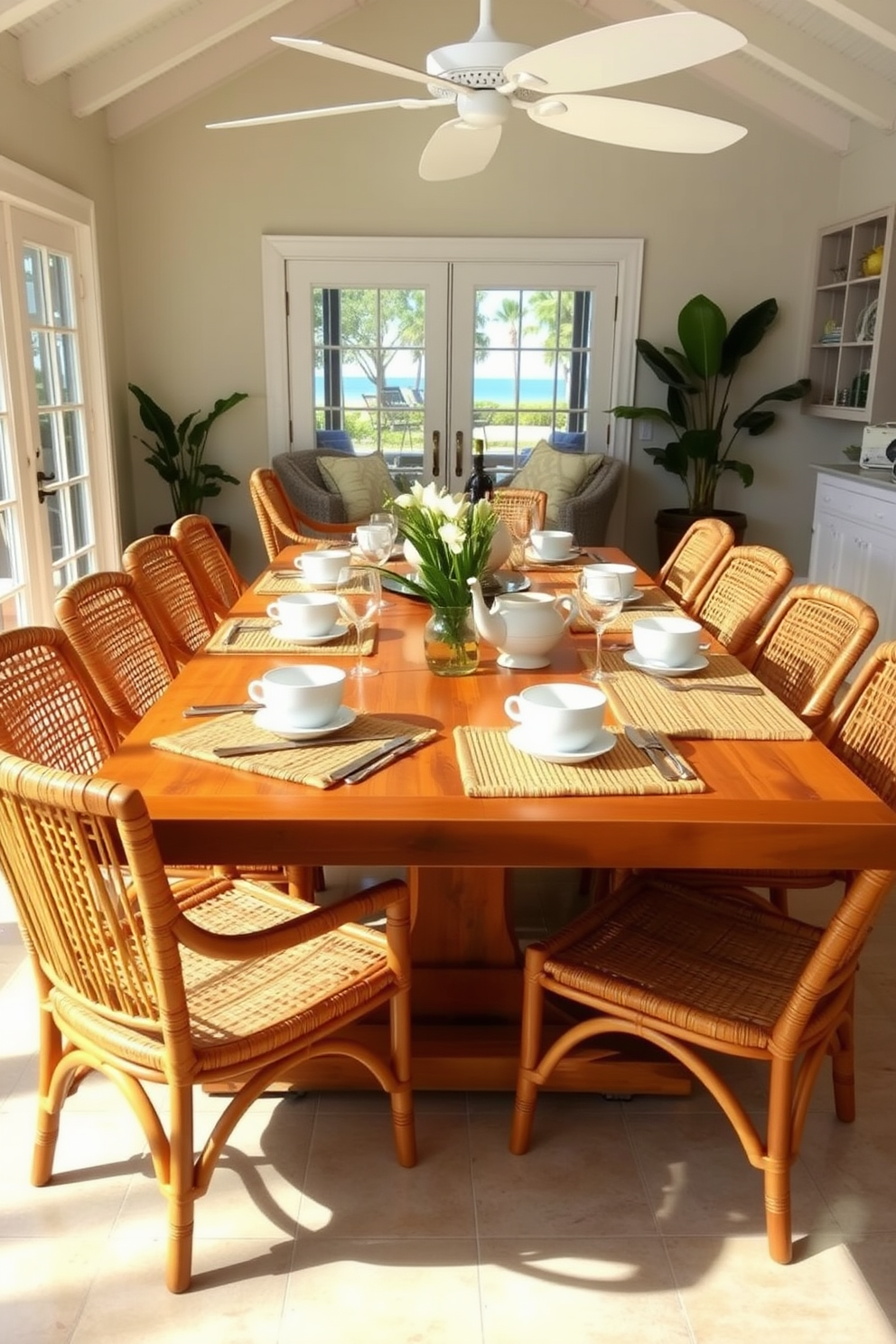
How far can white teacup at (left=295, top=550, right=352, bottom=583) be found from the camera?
3.00 metres

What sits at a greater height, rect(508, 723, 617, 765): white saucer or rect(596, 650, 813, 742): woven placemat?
rect(508, 723, 617, 765): white saucer

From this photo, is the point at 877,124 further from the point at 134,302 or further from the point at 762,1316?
the point at 762,1316

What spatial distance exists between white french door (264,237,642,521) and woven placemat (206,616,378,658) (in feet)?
12.7

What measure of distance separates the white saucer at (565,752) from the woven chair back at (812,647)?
603 millimetres

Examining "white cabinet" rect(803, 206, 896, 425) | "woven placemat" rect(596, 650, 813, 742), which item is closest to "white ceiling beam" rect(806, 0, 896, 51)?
"white cabinet" rect(803, 206, 896, 425)

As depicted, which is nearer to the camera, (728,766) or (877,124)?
(728,766)

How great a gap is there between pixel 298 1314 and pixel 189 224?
5598mm

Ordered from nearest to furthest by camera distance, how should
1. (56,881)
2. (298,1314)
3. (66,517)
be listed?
(56,881) → (298,1314) → (66,517)

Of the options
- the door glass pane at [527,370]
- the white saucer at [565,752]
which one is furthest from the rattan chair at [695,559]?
the door glass pane at [527,370]

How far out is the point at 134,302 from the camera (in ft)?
19.6

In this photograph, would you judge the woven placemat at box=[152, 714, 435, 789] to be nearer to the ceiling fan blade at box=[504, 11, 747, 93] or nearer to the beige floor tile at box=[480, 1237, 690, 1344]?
the beige floor tile at box=[480, 1237, 690, 1344]

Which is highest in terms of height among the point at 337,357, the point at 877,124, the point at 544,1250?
the point at 877,124

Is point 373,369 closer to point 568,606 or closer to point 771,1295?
point 568,606

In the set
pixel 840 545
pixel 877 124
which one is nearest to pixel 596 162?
pixel 877 124
